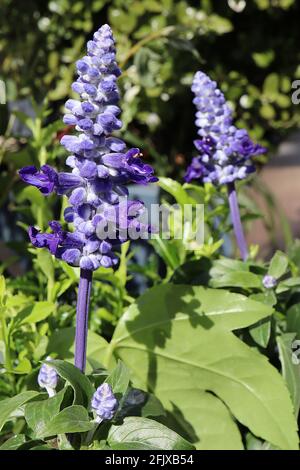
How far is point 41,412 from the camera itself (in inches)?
32.2

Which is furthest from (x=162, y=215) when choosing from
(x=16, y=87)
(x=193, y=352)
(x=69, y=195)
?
(x=16, y=87)

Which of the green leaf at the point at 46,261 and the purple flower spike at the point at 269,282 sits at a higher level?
the green leaf at the point at 46,261

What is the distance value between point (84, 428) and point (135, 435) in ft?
0.27

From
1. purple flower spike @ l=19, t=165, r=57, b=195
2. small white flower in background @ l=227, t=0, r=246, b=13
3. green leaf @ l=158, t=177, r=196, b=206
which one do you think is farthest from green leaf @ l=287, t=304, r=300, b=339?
small white flower in background @ l=227, t=0, r=246, b=13

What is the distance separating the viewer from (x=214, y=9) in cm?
226

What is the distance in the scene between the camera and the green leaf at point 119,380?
0.84 metres

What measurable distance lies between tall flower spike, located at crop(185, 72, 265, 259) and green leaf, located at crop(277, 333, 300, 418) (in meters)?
0.20

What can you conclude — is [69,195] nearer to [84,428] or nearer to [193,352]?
[84,428]

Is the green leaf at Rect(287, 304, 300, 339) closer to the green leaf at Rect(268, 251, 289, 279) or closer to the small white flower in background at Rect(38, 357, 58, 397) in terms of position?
the green leaf at Rect(268, 251, 289, 279)

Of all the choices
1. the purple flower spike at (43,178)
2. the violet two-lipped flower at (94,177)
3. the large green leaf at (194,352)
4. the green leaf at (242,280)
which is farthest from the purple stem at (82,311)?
the green leaf at (242,280)

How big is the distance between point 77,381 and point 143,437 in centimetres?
10

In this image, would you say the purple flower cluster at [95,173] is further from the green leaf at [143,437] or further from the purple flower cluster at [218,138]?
the purple flower cluster at [218,138]

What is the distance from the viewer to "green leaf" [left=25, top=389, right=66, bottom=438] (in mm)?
805

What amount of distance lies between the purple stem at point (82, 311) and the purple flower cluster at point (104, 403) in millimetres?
65
